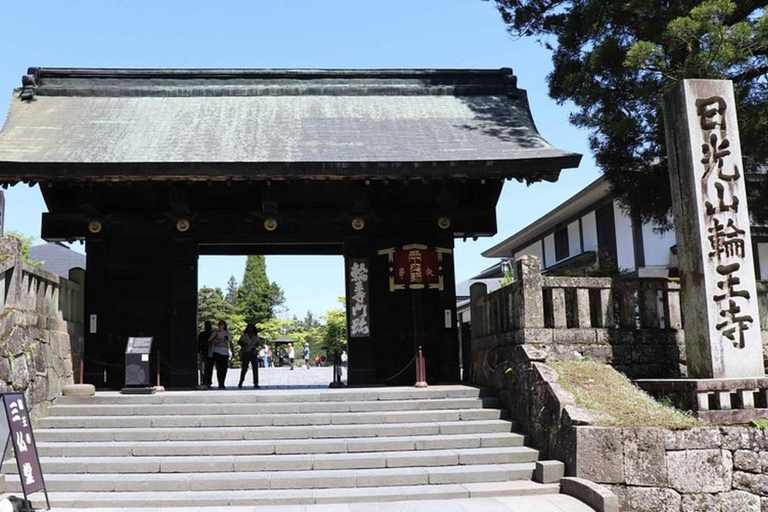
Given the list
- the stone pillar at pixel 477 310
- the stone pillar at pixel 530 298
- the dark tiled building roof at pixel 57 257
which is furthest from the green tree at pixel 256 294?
the stone pillar at pixel 530 298

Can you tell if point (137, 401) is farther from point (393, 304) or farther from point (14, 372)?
Answer: point (393, 304)

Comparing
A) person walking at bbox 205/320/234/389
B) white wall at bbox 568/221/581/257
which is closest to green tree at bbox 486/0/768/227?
person walking at bbox 205/320/234/389

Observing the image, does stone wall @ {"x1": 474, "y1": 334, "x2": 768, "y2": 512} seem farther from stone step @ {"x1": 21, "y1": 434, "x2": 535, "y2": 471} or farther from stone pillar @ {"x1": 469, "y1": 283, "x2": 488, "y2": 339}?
stone pillar @ {"x1": 469, "y1": 283, "x2": 488, "y2": 339}

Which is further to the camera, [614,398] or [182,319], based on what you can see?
[182,319]

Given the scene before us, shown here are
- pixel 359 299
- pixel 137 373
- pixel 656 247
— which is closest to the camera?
pixel 137 373

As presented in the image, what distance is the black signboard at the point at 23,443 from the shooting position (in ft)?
22.8

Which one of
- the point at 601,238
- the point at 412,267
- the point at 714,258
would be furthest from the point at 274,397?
the point at 601,238

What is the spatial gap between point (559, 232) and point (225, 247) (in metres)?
19.8

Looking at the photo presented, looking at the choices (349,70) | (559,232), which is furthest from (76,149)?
(559,232)

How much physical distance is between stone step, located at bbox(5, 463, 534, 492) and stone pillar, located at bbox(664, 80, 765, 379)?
2919mm

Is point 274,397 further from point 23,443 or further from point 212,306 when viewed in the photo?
point 212,306

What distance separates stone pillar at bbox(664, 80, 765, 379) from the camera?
28.5ft

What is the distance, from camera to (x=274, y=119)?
13680 millimetres

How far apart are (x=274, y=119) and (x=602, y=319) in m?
7.45
